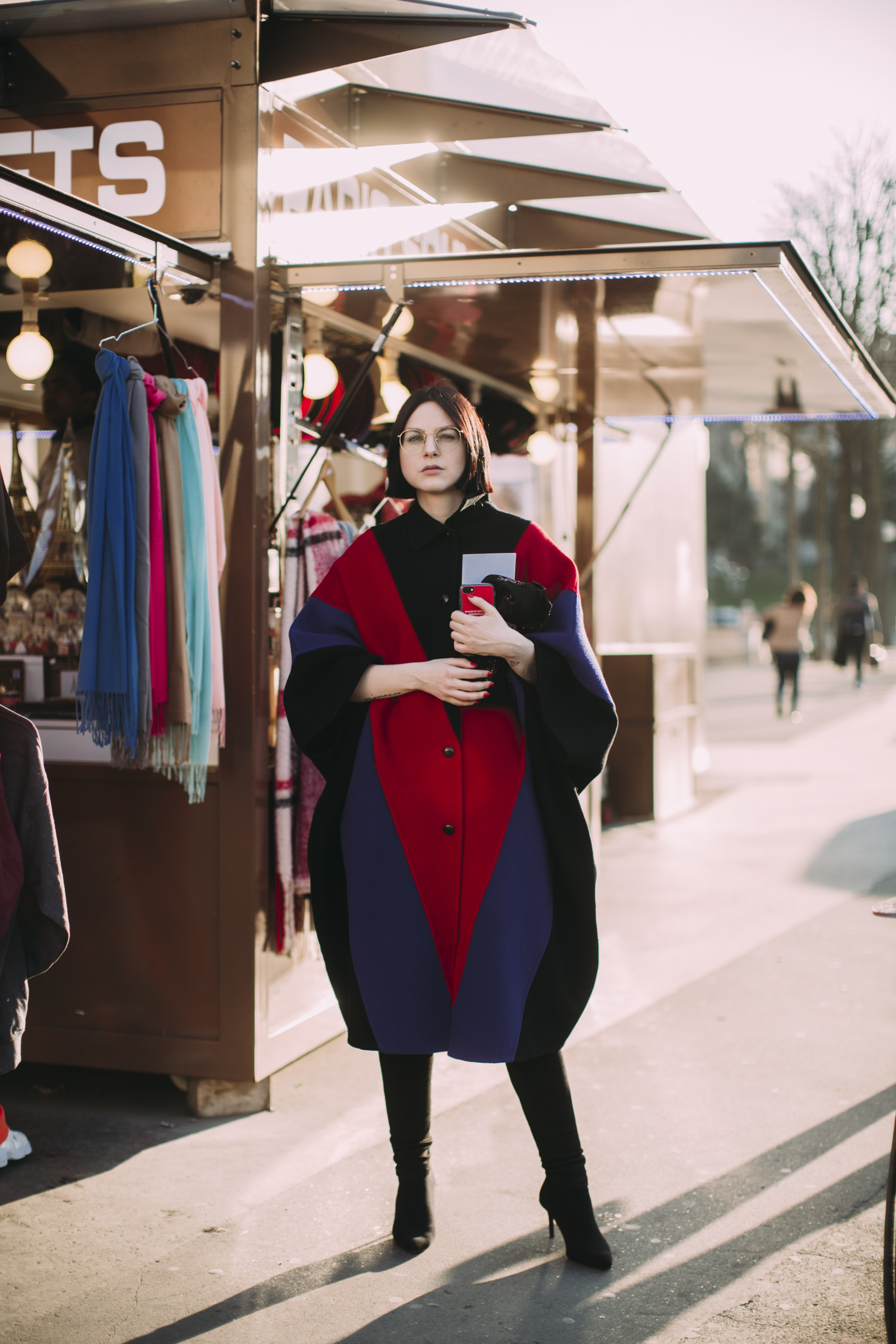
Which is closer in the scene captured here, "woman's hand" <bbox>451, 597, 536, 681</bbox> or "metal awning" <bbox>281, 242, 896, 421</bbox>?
"woman's hand" <bbox>451, 597, 536, 681</bbox>

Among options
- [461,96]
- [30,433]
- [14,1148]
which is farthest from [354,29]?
[14,1148]

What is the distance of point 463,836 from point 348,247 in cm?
241

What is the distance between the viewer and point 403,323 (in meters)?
4.58

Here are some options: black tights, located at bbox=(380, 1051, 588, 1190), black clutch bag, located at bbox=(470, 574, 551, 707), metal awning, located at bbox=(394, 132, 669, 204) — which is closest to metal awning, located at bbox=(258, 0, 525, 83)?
metal awning, located at bbox=(394, 132, 669, 204)

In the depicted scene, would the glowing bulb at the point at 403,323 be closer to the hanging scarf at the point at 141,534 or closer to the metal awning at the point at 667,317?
the metal awning at the point at 667,317

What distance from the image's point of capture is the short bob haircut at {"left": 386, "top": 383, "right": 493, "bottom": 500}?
111 inches

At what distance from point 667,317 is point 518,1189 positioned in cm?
287

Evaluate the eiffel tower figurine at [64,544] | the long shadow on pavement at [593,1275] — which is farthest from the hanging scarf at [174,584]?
the long shadow on pavement at [593,1275]

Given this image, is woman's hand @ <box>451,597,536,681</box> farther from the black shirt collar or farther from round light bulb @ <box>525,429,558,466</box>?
round light bulb @ <box>525,429,558,466</box>

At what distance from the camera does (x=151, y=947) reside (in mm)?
3832

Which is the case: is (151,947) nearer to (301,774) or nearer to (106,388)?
(301,774)

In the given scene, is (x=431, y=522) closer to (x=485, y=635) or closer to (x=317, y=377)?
(x=485, y=635)

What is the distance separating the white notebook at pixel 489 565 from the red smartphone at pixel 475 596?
3.6 inches

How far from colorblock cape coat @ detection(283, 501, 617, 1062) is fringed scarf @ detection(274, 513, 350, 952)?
885 mm
